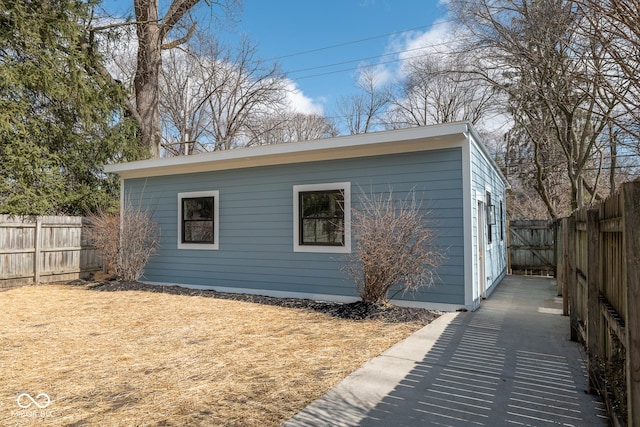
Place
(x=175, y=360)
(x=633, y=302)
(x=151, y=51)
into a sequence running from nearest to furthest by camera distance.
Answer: (x=633, y=302) → (x=175, y=360) → (x=151, y=51)

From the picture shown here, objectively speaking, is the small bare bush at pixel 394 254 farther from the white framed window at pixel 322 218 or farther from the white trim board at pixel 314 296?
the white framed window at pixel 322 218

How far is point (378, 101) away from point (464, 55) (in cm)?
1299

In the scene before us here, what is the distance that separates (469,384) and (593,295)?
3.87 feet

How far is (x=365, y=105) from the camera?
923 inches

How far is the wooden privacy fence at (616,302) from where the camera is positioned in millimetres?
1713

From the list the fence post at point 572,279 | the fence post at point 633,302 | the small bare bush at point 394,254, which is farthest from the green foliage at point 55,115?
the fence post at point 633,302

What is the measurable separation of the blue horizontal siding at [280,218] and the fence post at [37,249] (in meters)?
2.07

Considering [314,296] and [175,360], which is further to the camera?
[314,296]

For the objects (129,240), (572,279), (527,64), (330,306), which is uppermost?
(527,64)

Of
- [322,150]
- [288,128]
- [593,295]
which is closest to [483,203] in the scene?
[322,150]

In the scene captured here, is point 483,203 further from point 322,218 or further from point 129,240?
point 129,240

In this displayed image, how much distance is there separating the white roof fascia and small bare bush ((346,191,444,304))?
886 millimetres

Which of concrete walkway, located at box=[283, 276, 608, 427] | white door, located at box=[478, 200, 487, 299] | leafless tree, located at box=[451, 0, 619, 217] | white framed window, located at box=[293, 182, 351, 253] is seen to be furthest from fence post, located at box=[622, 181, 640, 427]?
white door, located at box=[478, 200, 487, 299]

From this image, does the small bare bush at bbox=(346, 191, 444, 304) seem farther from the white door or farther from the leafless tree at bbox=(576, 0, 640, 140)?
the leafless tree at bbox=(576, 0, 640, 140)
